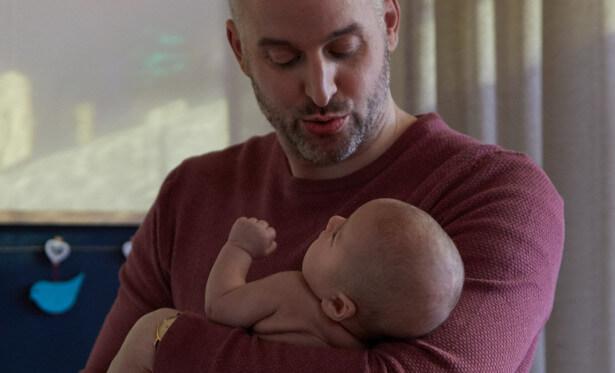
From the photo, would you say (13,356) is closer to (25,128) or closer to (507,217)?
(25,128)

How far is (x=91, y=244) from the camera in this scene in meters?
2.59

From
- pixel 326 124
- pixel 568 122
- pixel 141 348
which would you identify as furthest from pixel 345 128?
pixel 568 122

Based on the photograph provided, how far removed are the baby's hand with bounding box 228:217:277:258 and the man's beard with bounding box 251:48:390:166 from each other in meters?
0.20

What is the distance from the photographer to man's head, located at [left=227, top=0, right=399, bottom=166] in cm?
133

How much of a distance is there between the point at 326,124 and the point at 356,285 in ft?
1.15

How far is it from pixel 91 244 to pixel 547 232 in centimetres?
171

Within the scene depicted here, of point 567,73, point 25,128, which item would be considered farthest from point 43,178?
point 567,73

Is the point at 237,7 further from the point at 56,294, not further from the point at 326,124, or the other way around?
the point at 56,294

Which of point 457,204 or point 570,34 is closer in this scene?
point 457,204

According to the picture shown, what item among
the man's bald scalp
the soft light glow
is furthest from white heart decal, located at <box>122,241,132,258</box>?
the man's bald scalp

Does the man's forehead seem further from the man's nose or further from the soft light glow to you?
the soft light glow

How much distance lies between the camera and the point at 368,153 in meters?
1.41

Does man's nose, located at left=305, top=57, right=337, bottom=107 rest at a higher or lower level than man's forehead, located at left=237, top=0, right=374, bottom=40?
lower

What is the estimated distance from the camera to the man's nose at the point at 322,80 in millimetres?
1337
